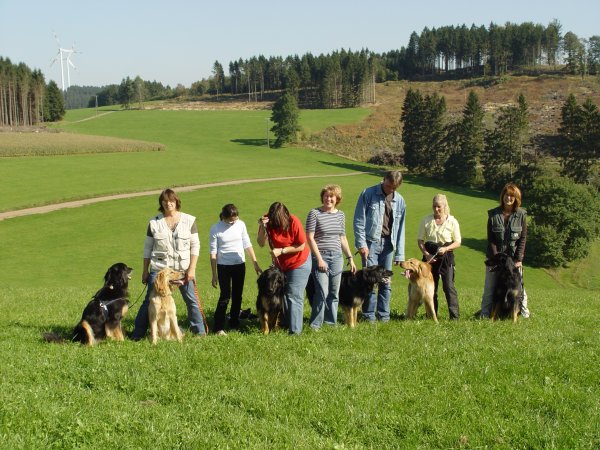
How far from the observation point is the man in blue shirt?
31.8ft

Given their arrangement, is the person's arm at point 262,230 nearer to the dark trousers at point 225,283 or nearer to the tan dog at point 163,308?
the dark trousers at point 225,283

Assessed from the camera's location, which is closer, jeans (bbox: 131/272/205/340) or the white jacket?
the white jacket

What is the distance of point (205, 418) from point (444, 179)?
70.6m

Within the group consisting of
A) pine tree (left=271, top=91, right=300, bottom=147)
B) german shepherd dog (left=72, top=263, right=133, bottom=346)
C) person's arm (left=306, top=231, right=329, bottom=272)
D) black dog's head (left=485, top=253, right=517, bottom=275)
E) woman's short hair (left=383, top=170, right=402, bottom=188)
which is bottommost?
german shepherd dog (left=72, top=263, right=133, bottom=346)

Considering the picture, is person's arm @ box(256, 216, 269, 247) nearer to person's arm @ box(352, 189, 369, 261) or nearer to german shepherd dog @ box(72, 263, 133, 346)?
person's arm @ box(352, 189, 369, 261)

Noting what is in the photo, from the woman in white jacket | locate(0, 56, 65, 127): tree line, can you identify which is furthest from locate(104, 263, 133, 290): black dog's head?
locate(0, 56, 65, 127): tree line

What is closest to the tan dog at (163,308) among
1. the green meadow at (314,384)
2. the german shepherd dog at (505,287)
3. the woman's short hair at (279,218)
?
the green meadow at (314,384)

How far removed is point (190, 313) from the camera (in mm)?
9023

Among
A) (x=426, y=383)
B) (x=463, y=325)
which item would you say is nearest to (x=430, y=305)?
(x=463, y=325)

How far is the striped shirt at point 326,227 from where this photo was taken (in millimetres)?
8914

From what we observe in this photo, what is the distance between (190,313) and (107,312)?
1316 millimetres

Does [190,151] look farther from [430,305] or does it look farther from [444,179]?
[430,305]

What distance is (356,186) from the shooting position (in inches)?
2464

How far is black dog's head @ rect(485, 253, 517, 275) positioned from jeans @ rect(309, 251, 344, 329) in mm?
2768
